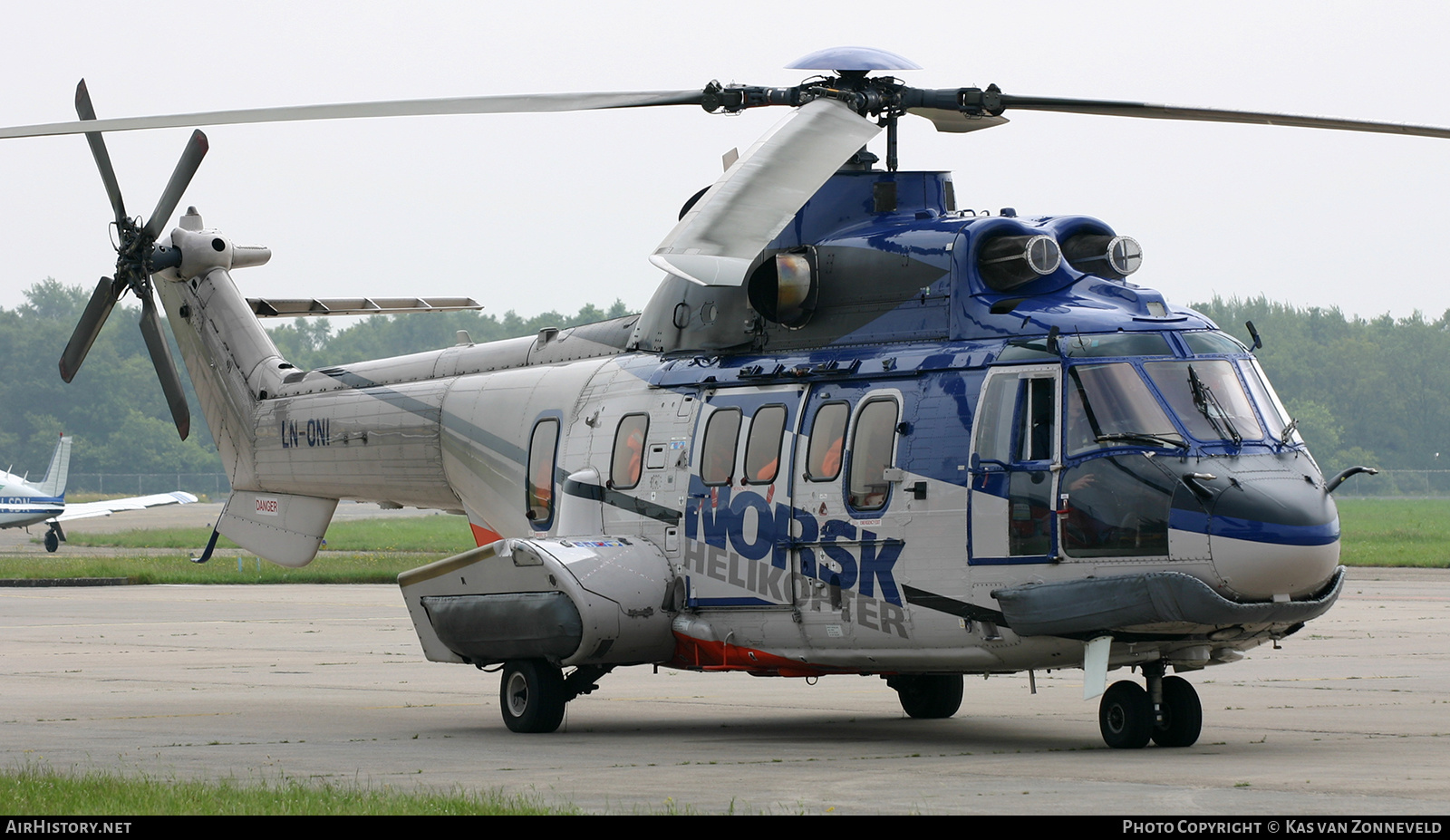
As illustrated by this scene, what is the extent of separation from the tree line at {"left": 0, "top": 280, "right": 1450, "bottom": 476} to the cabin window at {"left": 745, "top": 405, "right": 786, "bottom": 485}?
309 ft

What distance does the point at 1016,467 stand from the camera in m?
11.9

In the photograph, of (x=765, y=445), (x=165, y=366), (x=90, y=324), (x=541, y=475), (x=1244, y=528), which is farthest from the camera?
(x=90, y=324)

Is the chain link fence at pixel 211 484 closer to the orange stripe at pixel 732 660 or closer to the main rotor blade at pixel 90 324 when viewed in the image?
the main rotor blade at pixel 90 324

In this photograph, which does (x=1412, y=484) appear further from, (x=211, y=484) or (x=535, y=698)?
(x=535, y=698)

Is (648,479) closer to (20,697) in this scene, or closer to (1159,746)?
(1159,746)

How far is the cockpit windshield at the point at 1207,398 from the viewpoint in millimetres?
11656

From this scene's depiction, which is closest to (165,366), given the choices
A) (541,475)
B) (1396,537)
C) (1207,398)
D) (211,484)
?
(541,475)

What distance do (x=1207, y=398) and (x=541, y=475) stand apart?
6038 millimetres

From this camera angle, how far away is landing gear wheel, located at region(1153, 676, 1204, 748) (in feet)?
39.6

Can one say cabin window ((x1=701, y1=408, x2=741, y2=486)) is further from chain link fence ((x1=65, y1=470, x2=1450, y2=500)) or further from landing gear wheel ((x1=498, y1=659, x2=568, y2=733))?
chain link fence ((x1=65, y1=470, x2=1450, y2=500))

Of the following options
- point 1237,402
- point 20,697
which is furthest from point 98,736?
point 1237,402

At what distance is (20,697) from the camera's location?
17.2 meters

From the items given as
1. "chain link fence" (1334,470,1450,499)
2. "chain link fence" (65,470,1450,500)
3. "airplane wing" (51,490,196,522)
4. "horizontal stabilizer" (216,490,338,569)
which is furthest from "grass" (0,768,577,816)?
"chain link fence" (1334,470,1450,499)

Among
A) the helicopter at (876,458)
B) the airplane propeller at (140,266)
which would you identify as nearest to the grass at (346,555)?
the airplane propeller at (140,266)
